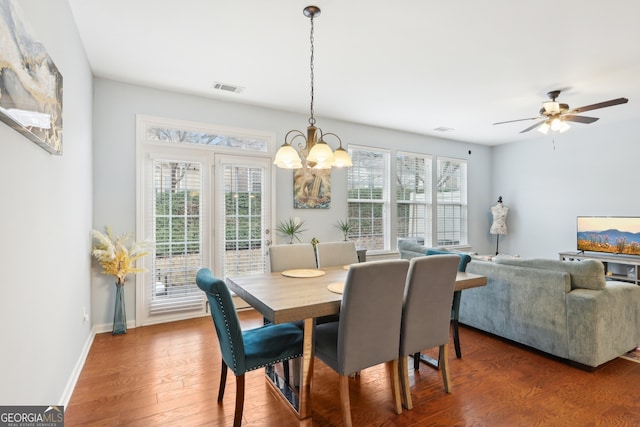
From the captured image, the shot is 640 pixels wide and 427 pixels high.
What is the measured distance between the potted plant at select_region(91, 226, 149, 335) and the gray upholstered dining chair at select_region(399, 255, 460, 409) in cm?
295

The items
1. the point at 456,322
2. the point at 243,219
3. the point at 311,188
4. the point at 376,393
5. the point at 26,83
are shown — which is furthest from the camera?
the point at 311,188

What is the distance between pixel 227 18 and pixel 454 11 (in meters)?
1.74

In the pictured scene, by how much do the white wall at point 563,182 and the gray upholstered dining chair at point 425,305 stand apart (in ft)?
14.7

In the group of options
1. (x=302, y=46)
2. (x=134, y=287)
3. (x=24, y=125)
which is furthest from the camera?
(x=134, y=287)

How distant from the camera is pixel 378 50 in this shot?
9.98ft

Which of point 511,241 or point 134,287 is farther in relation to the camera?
point 511,241

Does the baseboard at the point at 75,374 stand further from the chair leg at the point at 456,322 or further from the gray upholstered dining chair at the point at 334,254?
the chair leg at the point at 456,322

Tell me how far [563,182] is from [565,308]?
169 inches

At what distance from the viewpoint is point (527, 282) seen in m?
3.05

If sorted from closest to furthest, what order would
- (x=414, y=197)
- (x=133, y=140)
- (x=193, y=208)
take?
1. (x=133, y=140)
2. (x=193, y=208)
3. (x=414, y=197)

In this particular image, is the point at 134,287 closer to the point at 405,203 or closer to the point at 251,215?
the point at 251,215

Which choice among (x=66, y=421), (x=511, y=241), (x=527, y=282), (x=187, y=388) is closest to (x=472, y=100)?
(x=527, y=282)

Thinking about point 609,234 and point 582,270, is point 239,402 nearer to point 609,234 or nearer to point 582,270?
point 582,270

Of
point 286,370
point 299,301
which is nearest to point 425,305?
point 299,301
